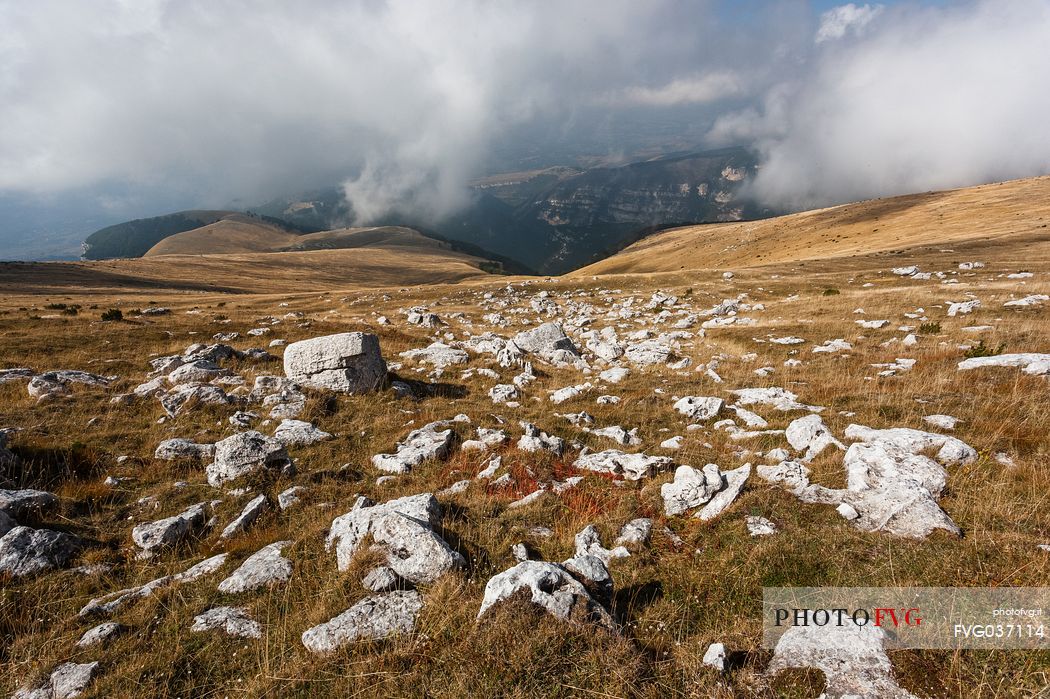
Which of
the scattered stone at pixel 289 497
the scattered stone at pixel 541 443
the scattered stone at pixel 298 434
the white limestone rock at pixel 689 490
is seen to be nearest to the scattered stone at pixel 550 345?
the scattered stone at pixel 541 443

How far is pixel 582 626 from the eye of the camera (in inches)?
178

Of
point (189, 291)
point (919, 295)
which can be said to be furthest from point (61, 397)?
point (189, 291)

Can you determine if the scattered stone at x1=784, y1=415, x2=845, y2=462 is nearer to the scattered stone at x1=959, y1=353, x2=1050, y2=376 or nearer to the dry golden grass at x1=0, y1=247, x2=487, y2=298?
the scattered stone at x1=959, y1=353, x2=1050, y2=376

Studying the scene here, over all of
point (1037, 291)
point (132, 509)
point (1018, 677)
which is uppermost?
point (1037, 291)

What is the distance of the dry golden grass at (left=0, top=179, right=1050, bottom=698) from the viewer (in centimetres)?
416

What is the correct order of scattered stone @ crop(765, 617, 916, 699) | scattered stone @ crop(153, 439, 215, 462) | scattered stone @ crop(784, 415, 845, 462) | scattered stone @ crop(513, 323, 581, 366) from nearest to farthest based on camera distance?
scattered stone @ crop(765, 617, 916, 699) < scattered stone @ crop(784, 415, 845, 462) < scattered stone @ crop(153, 439, 215, 462) < scattered stone @ crop(513, 323, 581, 366)

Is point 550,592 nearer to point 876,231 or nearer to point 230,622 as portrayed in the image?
point 230,622

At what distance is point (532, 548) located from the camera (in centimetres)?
650

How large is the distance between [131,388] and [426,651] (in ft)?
55.4

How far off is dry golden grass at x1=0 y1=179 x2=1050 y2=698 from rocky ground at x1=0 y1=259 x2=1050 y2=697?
3cm

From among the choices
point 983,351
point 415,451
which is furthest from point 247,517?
point 983,351

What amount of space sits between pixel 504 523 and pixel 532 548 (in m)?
0.76

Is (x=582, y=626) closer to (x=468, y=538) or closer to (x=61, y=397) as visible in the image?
(x=468, y=538)

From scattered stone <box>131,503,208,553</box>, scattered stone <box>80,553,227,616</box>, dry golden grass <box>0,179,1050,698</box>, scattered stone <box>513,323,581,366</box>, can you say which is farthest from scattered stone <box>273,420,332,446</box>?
scattered stone <box>513,323,581,366</box>
